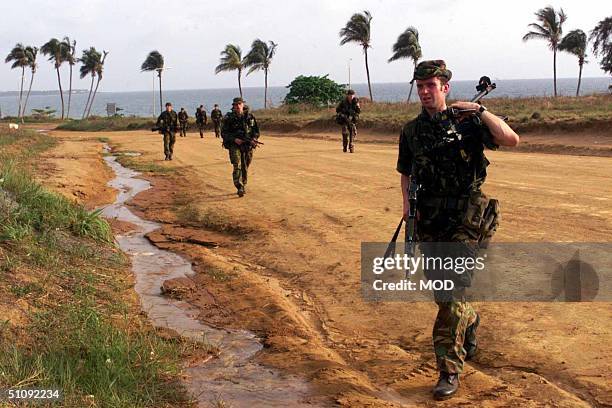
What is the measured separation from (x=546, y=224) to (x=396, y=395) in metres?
4.46

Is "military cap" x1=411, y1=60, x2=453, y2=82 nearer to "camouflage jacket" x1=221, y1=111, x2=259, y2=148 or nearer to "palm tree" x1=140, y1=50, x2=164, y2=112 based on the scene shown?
"camouflage jacket" x1=221, y1=111, x2=259, y2=148

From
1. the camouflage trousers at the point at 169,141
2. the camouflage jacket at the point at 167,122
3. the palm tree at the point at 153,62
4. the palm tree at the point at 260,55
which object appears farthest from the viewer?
the palm tree at the point at 153,62

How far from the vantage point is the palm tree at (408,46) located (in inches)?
1858

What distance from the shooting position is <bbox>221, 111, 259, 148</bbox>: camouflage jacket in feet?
37.4

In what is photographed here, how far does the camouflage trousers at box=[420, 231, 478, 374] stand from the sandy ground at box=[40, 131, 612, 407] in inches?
9.4

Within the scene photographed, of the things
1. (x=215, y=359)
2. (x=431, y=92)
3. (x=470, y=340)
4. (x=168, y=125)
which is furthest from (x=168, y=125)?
(x=431, y=92)

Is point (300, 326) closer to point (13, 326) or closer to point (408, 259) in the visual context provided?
point (408, 259)

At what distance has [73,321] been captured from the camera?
4.85 m

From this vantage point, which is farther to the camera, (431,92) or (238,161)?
(238,161)

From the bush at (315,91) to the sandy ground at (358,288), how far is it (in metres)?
37.2

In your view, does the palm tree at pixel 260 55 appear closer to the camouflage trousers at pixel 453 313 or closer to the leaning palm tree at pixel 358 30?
the leaning palm tree at pixel 358 30

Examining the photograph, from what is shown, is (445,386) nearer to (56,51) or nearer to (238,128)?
(238,128)

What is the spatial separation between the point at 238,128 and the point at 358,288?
5895 millimetres

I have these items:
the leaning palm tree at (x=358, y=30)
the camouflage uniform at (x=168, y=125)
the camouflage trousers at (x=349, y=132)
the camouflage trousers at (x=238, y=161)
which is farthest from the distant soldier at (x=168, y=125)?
the leaning palm tree at (x=358, y=30)
